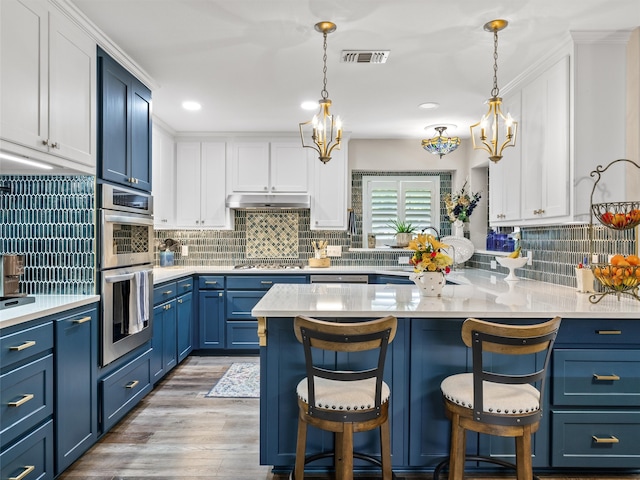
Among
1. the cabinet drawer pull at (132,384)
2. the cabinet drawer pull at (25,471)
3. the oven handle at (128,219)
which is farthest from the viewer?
the cabinet drawer pull at (132,384)

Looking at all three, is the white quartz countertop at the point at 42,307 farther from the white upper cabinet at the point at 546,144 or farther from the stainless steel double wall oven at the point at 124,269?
the white upper cabinet at the point at 546,144

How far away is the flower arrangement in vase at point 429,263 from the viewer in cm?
254

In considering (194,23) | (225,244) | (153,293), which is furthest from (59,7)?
(225,244)

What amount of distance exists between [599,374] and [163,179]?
418 cm

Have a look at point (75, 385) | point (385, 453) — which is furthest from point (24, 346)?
point (385, 453)

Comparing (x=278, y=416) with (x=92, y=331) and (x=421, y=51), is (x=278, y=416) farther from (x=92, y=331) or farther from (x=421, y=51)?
(x=421, y=51)

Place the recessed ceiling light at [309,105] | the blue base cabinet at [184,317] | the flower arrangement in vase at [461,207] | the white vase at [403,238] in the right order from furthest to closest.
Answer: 1. the white vase at [403,238]
2. the flower arrangement in vase at [461,207]
3. the blue base cabinet at [184,317]
4. the recessed ceiling light at [309,105]

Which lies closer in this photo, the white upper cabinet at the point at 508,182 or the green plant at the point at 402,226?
the white upper cabinet at the point at 508,182

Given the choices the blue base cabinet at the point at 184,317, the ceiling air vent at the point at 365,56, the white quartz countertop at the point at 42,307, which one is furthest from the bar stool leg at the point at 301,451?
the blue base cabinet at the point at 184,317

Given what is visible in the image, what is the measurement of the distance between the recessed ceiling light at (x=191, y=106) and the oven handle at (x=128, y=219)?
4.02 feet

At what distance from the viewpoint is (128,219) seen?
2883mm

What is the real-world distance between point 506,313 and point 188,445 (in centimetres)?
201

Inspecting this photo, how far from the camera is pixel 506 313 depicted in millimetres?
2117

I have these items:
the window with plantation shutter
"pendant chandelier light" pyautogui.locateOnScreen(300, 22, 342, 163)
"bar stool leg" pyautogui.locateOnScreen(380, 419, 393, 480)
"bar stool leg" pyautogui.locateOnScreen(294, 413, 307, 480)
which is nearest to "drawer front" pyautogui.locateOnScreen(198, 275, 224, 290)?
the window with plantation shutter
